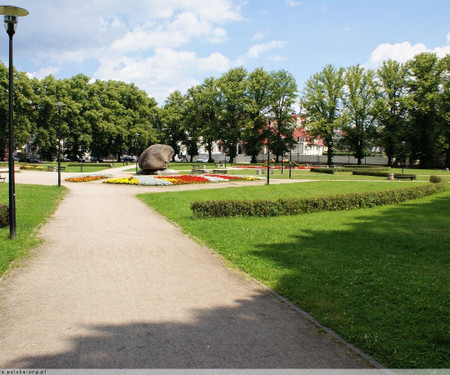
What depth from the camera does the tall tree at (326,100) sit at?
59406mm

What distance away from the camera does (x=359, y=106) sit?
59406 mm

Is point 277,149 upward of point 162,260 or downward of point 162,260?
upward

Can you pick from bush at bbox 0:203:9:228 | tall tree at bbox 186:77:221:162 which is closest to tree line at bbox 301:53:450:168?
tall tree at bbox 186:77:221:162

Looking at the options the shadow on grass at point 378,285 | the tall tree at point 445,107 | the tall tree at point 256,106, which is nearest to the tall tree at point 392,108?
the tall tree at point 445,107

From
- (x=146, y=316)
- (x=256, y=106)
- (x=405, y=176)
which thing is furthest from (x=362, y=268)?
(x=256, y=106)

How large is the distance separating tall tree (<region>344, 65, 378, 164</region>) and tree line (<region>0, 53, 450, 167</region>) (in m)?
0.15

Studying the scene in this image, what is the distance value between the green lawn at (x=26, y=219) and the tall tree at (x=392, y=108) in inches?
1956

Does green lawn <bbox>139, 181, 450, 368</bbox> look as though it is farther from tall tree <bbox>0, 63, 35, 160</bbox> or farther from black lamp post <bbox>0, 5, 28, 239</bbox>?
tall tree <bbox>0, 63, 35, 160</bbox>

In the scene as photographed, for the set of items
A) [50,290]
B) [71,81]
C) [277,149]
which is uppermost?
[71,81]

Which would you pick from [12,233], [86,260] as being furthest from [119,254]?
[12,233]

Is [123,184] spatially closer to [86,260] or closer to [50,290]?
[86,260]

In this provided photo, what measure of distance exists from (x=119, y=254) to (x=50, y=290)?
235 centimetres

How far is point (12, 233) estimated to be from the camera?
30.1 feet

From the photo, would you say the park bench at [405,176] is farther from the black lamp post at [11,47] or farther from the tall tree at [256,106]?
the black lamp post at [11,47]
